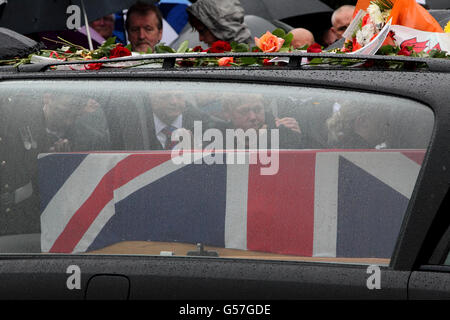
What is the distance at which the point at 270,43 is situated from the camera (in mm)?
3512

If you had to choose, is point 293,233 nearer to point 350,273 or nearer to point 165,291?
point 350,273

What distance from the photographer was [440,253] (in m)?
2.60

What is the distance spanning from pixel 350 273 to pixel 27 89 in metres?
1.28

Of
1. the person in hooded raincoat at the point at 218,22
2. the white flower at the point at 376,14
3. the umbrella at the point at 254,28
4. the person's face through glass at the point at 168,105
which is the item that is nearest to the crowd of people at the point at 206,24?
the person in hooded raincoat at the point at 218,22

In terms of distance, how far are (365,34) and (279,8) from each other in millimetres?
7853

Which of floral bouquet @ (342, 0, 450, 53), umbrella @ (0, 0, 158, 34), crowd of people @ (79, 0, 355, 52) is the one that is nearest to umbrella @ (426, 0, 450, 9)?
crowd of people @ (79, 0, 355, 52)

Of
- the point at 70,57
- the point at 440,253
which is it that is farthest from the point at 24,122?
the point at 440,253

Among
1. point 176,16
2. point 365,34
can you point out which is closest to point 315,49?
point 365,34

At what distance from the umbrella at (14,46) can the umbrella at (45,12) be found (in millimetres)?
3701

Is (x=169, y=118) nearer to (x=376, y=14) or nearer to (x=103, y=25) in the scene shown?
(x=376, y=14)

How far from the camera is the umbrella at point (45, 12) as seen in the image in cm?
765

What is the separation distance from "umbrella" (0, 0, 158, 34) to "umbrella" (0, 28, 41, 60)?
3701mm

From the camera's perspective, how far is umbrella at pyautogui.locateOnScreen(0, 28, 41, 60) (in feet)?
12.2

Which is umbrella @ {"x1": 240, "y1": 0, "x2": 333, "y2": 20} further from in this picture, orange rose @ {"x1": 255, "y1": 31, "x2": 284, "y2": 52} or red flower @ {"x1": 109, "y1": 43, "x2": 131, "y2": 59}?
red flower @ {"x1": 109, "y1": 43, "x2": 131, "y2": 59}
